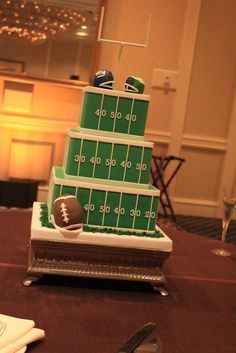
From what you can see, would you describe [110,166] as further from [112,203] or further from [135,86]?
[135,86]

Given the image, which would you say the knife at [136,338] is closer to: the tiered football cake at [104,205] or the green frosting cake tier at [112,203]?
the tiered football cake at [104,205]

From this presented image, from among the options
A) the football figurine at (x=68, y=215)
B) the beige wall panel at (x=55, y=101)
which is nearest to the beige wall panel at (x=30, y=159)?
the beige wall panel at (x=55, y=101)

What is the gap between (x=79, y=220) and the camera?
3.71 ft

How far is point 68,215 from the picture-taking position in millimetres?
1113

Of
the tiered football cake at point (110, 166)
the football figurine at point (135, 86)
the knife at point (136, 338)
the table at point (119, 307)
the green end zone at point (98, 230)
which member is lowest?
the table at point (119, 307)

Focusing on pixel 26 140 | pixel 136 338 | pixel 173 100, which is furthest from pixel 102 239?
pixel 173 100

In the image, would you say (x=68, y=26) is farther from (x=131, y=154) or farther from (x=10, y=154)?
(x=131, y=154)

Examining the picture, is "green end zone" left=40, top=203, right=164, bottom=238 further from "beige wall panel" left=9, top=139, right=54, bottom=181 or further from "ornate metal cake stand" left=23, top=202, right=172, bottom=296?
"beige wall panel" left=9, top=139, right=54, bottom=181

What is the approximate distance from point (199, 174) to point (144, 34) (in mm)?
1331

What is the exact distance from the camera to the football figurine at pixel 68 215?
43.8 inches

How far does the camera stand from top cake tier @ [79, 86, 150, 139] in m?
1.25

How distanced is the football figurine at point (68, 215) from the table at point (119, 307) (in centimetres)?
13

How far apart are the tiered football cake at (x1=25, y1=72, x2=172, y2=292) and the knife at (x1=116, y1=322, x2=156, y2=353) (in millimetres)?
250

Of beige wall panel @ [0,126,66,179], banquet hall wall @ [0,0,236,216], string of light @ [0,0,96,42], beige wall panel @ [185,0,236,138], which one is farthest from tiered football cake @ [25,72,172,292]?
beige wall panel @ [185,0,236,138]
